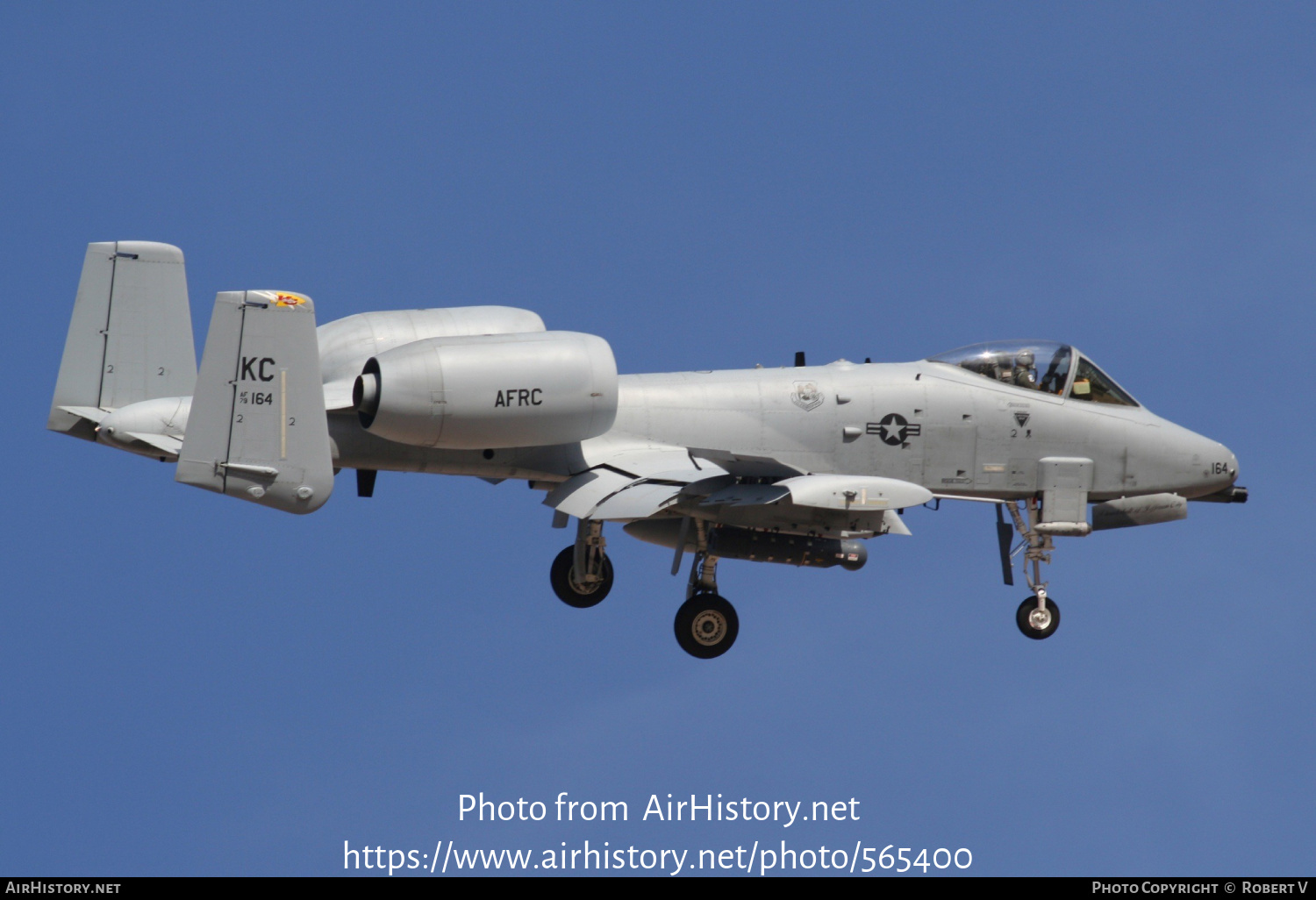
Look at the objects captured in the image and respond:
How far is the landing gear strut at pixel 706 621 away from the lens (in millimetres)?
25359

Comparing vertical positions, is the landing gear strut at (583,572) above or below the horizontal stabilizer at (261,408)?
below

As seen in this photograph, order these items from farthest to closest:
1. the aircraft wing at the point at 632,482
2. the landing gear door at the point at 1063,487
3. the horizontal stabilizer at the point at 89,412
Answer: the landing gear door at the point at 1063,487 < the aircraft wing at the point at 632,482 < the horizontal stabilizer at the point at 89,412

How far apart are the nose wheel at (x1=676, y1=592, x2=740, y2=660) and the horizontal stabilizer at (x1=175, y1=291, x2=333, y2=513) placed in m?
6.06

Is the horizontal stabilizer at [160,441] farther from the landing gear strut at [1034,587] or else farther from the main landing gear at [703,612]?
the landing gear strut at [1034,587]

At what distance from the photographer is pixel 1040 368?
27344mm

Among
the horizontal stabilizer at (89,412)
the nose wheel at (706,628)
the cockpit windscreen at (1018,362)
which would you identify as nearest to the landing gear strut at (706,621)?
the nose wheel at (706,628)

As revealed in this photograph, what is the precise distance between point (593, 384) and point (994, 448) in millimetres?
6356

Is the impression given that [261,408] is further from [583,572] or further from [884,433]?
[884,433]

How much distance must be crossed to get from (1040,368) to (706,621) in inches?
238

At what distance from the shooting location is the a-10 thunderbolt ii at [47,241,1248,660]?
21016 millimetres

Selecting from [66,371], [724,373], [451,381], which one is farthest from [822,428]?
[66,371]

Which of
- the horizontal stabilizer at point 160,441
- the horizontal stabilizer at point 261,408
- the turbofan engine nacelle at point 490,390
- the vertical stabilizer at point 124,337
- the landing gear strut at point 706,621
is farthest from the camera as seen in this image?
the landing gear strut at point 706,621

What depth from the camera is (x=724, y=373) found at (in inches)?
1038

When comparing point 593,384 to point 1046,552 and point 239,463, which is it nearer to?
point 239,463
